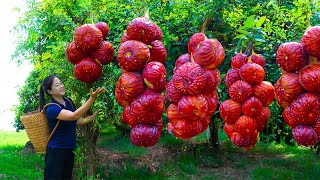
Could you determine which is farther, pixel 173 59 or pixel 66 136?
pixel 173 59

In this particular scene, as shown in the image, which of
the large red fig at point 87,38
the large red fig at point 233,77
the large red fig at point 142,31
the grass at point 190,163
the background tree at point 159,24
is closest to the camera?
the large red fig at point 142,31

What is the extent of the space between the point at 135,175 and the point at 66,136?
283 centimetres

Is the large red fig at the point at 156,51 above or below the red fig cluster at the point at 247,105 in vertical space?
above

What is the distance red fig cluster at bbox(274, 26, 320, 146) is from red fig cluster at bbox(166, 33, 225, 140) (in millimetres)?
402

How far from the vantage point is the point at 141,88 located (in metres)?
2.19

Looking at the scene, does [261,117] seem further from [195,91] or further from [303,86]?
[195,91]

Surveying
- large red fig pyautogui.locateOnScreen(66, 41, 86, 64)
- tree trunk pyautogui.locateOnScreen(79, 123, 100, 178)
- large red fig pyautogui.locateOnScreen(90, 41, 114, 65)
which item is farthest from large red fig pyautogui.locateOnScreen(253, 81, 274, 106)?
tree trunk pyautogui.locateOnScreen(79, 123, 100, 178)

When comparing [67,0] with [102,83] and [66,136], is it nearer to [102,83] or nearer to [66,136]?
[102,83]

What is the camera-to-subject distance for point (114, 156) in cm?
743

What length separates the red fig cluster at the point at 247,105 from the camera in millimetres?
2473

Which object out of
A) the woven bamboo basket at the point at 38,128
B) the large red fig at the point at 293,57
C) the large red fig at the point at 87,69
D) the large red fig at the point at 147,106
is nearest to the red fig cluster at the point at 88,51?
the large red fig at the point at 87,69

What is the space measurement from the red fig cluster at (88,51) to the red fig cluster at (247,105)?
39.9 inches

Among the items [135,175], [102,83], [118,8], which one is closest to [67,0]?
[118,8]

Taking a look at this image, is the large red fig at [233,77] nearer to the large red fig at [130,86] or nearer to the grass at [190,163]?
the large red fig at [130,86]
